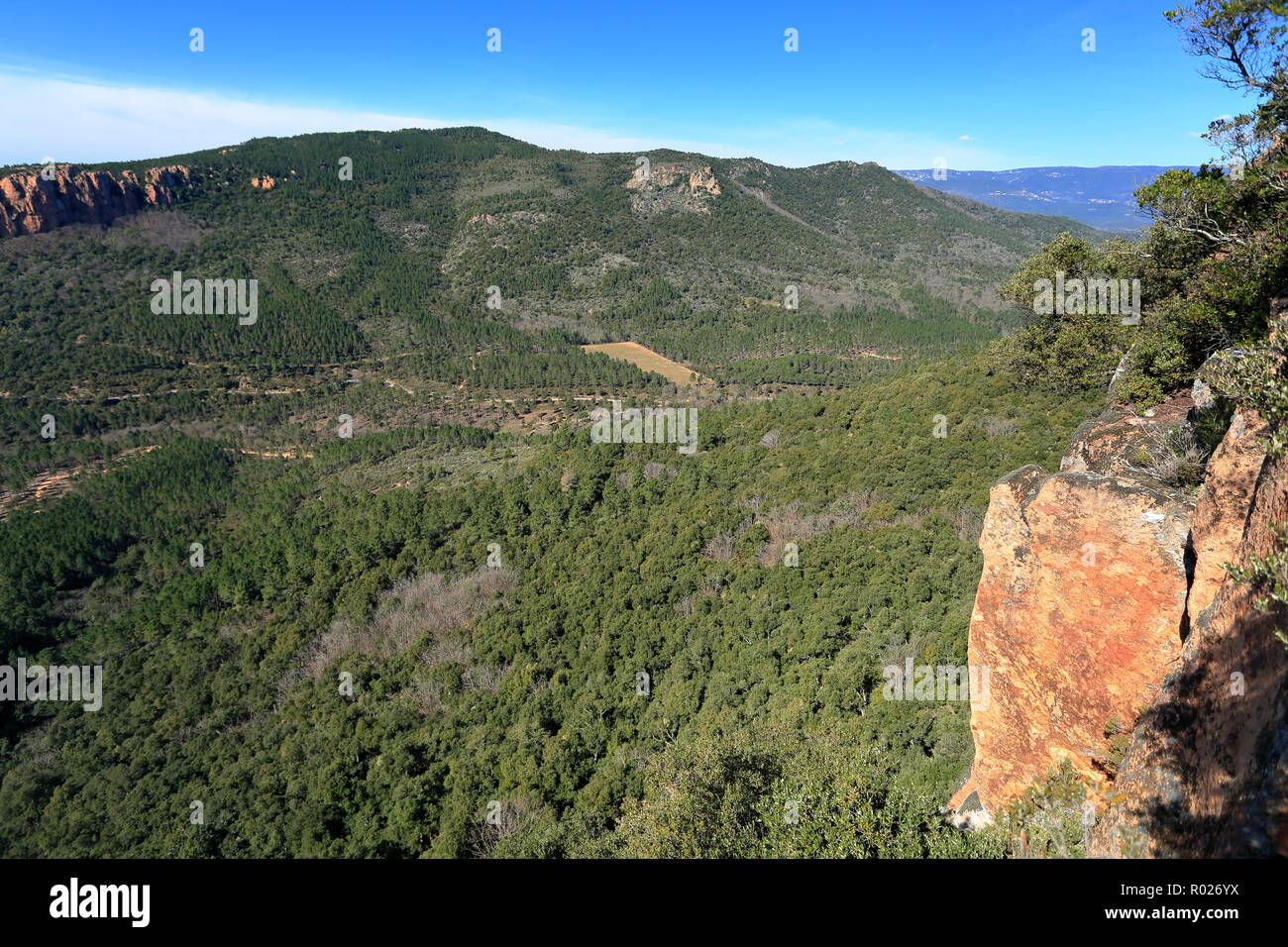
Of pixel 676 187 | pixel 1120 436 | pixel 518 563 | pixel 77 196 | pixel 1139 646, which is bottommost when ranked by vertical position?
pixel 518 563

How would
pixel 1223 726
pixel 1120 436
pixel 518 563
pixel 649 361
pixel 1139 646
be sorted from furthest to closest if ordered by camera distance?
pixel 649 361 < pixel 518 563 < pixel 1120 436 < pixel 1139 646 < pixel 1223 726

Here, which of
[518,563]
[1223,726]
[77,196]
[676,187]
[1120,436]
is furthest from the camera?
[676,187]

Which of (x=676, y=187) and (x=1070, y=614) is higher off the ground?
(x=676, y=187)

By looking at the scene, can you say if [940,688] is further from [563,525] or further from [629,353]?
[629,353]

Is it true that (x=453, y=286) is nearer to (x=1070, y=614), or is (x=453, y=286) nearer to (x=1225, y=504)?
(x=1070, y=614)

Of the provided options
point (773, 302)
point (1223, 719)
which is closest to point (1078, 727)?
point (1223, 719)

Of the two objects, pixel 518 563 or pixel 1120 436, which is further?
pixel 518 563

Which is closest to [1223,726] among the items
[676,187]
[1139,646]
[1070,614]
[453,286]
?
[1139,646]
